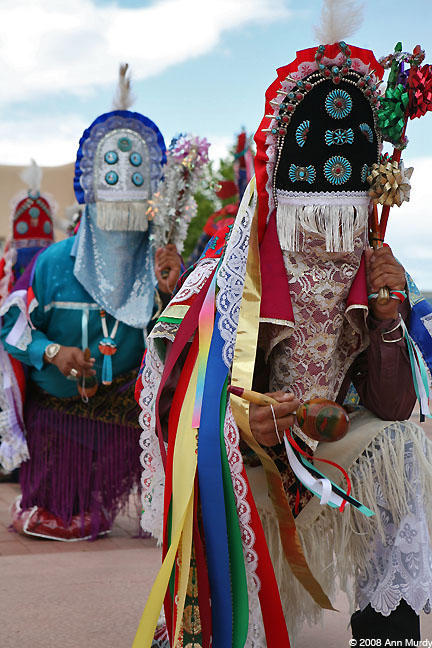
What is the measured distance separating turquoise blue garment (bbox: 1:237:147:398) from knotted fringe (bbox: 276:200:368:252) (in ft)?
6.76

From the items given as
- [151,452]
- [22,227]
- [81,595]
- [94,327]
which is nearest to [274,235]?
[151,452]

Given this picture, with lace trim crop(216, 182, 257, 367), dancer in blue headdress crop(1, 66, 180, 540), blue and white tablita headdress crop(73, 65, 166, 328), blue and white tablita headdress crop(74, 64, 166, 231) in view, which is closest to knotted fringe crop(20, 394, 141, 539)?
dancer in blue headdress crop(1, 66, 180, 540)

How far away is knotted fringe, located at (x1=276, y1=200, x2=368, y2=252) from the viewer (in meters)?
2.32

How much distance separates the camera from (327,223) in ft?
7.65

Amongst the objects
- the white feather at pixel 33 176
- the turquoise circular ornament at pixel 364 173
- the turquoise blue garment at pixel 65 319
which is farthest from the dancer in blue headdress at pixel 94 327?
the turquoise circular ornament at pixel 364 173

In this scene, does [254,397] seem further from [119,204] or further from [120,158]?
[120,158]

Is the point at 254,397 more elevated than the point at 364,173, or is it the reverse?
the point at 364,173

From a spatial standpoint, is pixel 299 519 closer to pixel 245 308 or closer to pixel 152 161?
pixel 245 308

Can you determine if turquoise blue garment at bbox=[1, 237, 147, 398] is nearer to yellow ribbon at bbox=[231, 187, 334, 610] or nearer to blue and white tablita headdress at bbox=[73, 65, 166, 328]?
blue and white tablita headdress at bbox=[73, 65, 166, 328]

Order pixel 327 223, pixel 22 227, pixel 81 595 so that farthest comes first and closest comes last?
pixel 22 227
pixel 81 595
pixel 327 223

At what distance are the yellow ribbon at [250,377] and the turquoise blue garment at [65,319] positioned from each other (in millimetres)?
2035

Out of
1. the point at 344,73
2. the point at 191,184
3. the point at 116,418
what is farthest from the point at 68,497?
the point at 344,73

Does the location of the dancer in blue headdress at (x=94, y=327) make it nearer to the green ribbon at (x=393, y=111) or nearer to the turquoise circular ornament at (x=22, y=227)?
the turquoise circular ornament at (x=22, y=227)

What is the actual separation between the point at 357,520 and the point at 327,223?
847mm
